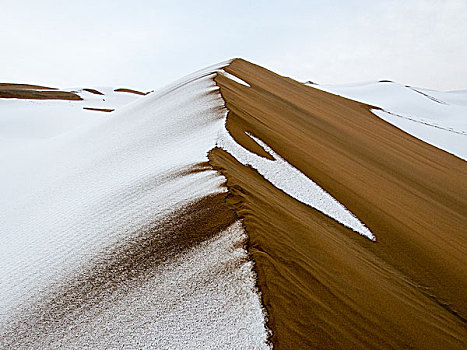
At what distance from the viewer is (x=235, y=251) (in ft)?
4.68

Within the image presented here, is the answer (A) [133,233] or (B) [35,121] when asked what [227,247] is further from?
(B) [35,121]

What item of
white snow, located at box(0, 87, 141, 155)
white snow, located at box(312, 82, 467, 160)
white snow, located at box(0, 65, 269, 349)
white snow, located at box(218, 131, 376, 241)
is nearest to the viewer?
white snow, located at box(0, 65, 269, 349)

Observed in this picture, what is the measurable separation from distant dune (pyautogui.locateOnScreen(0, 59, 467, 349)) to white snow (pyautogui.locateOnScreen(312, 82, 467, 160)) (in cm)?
466

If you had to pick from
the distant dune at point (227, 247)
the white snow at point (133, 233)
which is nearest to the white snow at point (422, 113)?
the distant dune at point (227, 247)

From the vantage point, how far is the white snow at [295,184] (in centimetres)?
213

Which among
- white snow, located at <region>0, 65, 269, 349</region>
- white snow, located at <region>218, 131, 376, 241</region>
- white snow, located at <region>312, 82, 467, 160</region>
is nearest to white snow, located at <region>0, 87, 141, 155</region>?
white snow, located at <region>0, 65, 269, 349</region>

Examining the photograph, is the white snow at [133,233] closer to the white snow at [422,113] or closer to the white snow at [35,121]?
the white snow at [35,121]

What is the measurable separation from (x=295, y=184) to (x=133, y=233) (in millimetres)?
994

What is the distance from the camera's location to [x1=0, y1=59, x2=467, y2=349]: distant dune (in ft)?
4.17

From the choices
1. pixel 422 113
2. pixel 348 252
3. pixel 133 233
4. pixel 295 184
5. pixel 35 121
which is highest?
pixel 133 233

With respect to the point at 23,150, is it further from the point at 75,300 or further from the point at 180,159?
the point at 75,300

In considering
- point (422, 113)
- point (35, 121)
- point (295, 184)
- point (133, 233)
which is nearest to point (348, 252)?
point (295, 184)

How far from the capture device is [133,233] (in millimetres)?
1785

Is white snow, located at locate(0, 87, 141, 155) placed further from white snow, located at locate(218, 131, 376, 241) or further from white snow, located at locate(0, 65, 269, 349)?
white snow, located at locate(218, 131, 376, 241)
